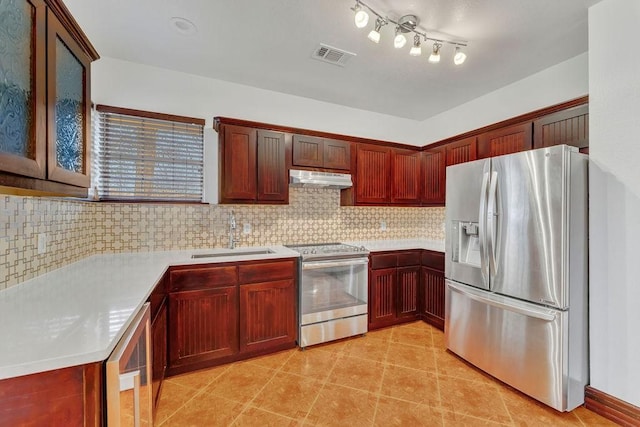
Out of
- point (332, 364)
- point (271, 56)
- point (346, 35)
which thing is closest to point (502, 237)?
point (332, 364)

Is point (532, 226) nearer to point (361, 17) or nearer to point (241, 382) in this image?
point (361, 17)

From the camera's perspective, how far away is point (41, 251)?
1.73 metres

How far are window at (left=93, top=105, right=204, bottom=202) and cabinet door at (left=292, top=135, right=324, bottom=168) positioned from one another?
37.8 inches

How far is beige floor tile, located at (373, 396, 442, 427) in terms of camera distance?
1799 millimetres

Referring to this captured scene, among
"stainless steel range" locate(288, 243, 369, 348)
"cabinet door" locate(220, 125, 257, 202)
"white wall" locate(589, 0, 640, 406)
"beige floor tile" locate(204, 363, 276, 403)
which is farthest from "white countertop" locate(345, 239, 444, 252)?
"beige floor tile" locate(204, 363, 276, 403)

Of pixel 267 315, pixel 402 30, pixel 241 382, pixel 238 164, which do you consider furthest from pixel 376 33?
pixel 241 382

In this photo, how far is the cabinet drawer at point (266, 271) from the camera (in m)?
2.47

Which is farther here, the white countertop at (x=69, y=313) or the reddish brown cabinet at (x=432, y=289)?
the reddish brown cabinet at (x=432, y=289)

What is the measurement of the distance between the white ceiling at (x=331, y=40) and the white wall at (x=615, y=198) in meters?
0.26

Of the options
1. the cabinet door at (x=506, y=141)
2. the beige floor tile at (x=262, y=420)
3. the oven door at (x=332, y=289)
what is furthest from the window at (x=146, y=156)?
the cabinet door at (x=506, y=141)

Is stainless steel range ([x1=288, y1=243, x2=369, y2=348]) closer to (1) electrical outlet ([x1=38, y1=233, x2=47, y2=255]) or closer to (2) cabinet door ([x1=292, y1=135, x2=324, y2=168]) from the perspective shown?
(2) cabinet door ([x1=292, y1=135, x2=324, y2=168])

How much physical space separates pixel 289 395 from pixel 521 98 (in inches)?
137

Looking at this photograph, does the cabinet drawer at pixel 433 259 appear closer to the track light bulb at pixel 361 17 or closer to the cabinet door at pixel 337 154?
the cabinet door at pixel 337 154

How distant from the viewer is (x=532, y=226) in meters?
1.99
